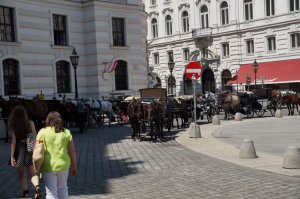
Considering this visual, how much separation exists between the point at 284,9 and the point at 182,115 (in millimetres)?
27241

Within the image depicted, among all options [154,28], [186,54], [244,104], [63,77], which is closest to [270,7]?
[186,54]

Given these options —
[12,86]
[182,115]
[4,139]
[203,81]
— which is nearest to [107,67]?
[12,86]

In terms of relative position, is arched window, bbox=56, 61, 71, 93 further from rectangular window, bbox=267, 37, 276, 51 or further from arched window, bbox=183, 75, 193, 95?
arched window, bbox=183, 75, 193, 95

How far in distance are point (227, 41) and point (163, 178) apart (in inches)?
1680

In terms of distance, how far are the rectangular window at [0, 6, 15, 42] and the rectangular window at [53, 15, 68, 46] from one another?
3199 mm

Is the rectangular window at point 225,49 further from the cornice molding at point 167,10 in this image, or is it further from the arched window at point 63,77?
the arched window at point 63,77

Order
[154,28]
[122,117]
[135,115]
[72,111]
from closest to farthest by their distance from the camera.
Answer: [135,115], [72,111], [122,117], [154,28]

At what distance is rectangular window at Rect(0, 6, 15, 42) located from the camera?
88.0 feet

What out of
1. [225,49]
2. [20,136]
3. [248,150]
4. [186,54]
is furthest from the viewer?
[186,54]

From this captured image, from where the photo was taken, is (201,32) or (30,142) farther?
(201,32)

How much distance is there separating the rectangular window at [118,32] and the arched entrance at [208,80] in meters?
22.9

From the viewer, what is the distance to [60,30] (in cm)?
3016

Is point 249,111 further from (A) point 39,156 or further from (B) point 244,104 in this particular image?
(A) point 39,156

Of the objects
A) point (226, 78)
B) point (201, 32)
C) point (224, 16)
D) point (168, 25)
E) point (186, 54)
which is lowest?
point (226, 78)
